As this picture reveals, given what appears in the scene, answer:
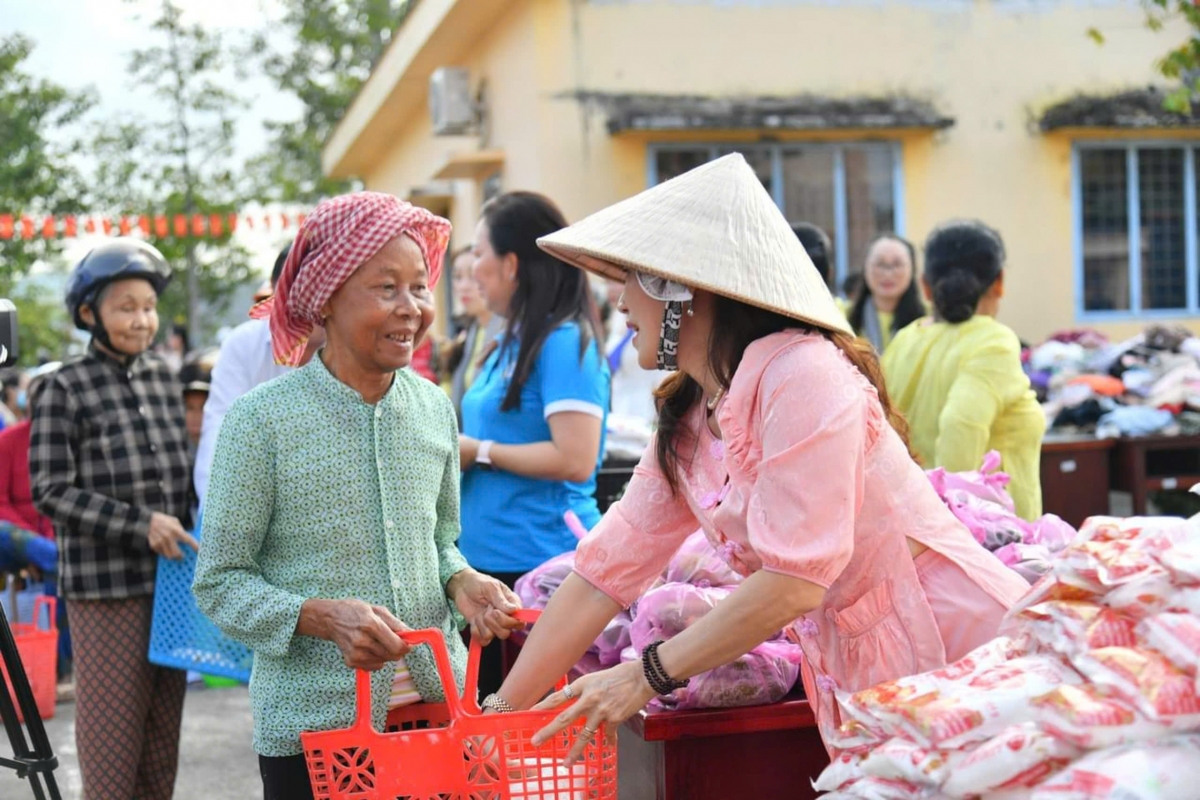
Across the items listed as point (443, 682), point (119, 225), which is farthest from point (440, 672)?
point (119, 225)

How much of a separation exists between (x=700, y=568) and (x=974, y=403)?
200 centimetres

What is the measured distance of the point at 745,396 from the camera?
86.0 inches

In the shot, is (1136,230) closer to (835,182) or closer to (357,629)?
(835,182)

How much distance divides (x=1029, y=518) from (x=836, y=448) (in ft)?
9.43

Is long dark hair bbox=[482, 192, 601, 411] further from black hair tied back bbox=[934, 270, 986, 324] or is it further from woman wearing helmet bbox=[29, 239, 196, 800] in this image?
Answer: black hair tied back bbox=[934, 270, 986, 324]

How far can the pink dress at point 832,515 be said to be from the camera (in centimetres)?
206

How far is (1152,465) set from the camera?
8.20 metres

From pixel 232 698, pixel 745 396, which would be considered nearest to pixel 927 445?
pixel 745 396

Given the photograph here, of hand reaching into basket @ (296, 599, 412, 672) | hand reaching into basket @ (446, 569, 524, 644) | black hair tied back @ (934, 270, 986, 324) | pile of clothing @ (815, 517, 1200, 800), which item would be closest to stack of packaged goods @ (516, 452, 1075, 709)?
hand reaching into basket @ (446, 569, 524, 644)

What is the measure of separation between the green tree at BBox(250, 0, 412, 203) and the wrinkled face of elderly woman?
24601 millimetres

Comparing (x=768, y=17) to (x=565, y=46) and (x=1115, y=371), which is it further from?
(x=1115, y=371)

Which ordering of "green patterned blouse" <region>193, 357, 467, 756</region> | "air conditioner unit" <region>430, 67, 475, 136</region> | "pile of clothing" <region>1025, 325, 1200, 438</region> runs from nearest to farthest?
"green patterned blouse" <region>193, 357, 467, 756</region> → "pile of clothing" <region>1025, 325, 1200, 438</region> → "air conditioner unit" <region>430, 67, 475, 136</region>

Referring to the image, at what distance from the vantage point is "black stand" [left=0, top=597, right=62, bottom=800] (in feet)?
11.3

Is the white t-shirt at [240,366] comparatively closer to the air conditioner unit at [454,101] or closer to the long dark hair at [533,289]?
the long dark hair at [533,289]
